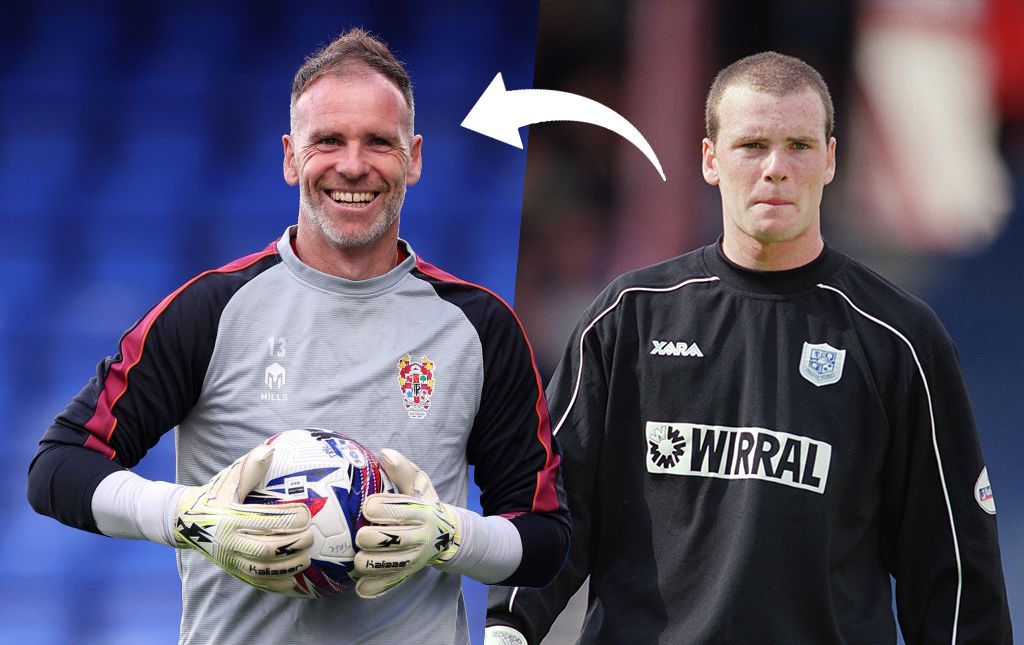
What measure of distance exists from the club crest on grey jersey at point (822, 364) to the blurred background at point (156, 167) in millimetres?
1447

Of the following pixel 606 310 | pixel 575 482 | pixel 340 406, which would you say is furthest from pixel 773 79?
pixel 340 406

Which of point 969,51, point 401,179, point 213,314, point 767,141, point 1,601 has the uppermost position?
point 969,51

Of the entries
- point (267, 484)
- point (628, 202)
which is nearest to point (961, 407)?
point (628, 202)

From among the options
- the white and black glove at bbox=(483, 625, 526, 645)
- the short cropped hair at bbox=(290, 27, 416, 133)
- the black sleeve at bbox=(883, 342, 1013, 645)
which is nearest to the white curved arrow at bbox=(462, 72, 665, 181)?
the black sleeve at bbox=(883, 342, 1013, 645)

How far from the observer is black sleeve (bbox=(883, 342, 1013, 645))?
9.91 feet

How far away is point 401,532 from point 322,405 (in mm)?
357

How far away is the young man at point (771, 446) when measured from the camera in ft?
9.70

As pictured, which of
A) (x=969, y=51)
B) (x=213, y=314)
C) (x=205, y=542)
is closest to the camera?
(x=205, y=542)

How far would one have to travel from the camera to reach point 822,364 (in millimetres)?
3074

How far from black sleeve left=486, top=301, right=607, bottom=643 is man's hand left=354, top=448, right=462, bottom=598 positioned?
726 millimetres

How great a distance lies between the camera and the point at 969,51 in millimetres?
4031

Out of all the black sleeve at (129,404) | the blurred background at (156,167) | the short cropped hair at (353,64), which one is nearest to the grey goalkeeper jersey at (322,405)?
the black sleeve at (129,404)

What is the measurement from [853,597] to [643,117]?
1.74 m

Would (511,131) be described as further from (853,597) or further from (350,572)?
(350,572)
